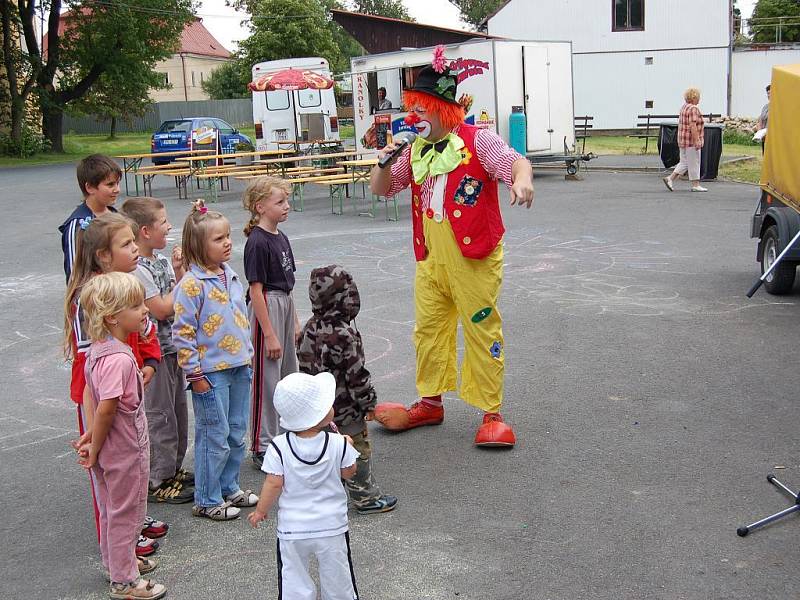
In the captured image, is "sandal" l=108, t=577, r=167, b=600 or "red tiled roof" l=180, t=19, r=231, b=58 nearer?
"sandal" l=108, t=577, r=167, b=600

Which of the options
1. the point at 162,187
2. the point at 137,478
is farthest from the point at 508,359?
the point at 162,187

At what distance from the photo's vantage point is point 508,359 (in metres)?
6.98

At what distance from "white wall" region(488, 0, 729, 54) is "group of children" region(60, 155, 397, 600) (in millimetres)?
34907

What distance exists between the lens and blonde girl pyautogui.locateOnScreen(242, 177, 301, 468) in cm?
486

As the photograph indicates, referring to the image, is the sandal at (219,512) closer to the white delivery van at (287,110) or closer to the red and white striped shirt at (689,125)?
the red and white striped shirt at (689,125)

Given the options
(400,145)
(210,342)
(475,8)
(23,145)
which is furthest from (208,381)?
(475,8)

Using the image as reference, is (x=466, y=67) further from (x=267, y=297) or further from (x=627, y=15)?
(x=627, y=15)

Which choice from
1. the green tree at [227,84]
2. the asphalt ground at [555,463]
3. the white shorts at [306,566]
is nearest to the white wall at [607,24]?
the asphalt ground at [555,463]

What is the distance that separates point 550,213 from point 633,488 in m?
10.6

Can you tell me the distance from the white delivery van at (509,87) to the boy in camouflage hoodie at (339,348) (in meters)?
16.2

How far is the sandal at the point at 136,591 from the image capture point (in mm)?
3678

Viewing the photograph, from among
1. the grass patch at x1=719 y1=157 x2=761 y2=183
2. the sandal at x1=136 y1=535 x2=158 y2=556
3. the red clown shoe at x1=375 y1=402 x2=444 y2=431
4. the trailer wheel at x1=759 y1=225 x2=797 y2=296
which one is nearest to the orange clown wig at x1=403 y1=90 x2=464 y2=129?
the red clown shoe at x1=375 y1=402 x2=444 y2=431

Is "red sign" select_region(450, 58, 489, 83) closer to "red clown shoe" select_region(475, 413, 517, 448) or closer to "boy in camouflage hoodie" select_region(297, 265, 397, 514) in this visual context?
"boy in camouflage hoodie" select_region(297, 265, 397, 514)

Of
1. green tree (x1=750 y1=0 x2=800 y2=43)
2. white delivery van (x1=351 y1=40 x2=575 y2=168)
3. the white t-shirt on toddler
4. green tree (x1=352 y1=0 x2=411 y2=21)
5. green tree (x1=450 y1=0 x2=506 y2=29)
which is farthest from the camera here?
green tree (x1=450 y1=0 x2=506 y2=29)
